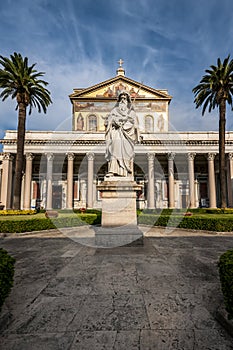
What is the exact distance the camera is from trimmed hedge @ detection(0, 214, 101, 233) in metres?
11.7

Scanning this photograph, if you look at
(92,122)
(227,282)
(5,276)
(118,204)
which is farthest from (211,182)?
(5,276)

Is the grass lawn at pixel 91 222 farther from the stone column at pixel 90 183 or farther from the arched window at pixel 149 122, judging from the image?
the arched window at pixel 149 122

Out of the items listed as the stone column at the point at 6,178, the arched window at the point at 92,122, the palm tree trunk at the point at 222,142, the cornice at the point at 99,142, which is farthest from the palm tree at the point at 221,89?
the stone column at the point at 6,178

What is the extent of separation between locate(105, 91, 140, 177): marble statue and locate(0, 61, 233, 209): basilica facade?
25416 mm

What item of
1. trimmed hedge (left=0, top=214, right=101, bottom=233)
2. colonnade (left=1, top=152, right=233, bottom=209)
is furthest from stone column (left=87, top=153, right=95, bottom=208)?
trimmed hedge (left=0, top=214, right=101, bottom=233)

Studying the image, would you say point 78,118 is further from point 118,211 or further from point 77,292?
point 77,292

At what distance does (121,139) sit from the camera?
768 cm

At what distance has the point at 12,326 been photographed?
8.91 ft

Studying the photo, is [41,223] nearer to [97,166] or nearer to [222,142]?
[222,142]

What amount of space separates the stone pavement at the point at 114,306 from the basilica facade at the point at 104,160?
28.2m

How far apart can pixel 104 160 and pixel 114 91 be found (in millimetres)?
13365

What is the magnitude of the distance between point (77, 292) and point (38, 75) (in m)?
25.0

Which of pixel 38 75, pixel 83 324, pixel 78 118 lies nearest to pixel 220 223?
pixel 83 324

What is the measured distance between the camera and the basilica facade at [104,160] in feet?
110
